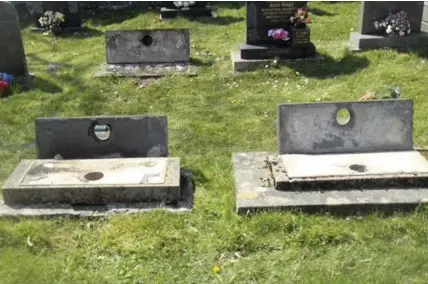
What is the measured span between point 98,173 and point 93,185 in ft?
0.99

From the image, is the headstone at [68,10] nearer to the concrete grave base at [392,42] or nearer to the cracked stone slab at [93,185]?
the concrete grave base at [392,42]

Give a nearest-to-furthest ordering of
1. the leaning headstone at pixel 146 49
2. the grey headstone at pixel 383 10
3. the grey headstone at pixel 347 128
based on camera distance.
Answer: the grey headstone at pixel 347 128 → the leaning headstone at pixel 146 49 → the grey headstone at pixel 383 10

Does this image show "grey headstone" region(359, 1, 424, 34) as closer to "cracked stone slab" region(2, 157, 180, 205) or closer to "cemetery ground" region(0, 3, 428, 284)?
"cemetery ground" region(0, 3, 428, 284)

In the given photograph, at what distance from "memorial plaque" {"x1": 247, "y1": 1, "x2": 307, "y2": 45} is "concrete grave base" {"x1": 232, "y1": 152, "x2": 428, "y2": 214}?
5.06 m

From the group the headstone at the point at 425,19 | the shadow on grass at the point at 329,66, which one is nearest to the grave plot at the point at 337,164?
the shadow on grass at the point at 329,66

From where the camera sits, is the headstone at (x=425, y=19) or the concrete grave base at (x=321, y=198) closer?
the concrete grave base at (x=321, y=198)

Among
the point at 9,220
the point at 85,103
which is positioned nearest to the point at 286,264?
the point at 9,220

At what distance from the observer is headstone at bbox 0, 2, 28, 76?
8.43m

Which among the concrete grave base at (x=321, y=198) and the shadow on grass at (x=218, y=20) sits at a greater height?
the shadow on grass at (x=218, y=20)

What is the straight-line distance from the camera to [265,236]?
394 cm

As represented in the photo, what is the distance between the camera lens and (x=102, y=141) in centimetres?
501

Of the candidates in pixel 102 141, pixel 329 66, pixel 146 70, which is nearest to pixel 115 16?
pixel 146 70

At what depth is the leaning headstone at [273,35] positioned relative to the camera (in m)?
9.05

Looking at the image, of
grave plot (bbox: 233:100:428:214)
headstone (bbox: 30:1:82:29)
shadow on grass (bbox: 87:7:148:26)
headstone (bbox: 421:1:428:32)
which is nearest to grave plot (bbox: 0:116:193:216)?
grave plot (bbox: 233:100:428:214)
